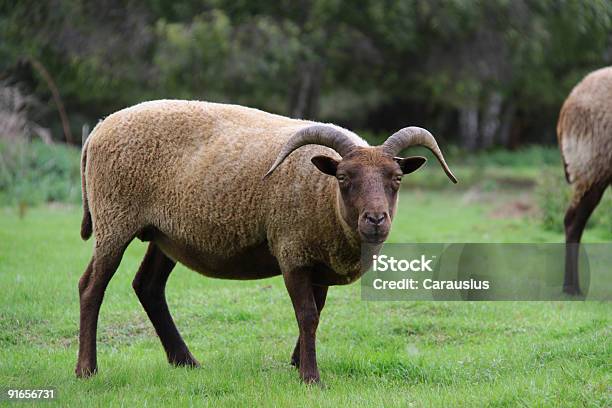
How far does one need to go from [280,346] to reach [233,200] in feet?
5.63

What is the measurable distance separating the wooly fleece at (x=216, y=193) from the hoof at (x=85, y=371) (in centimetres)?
89

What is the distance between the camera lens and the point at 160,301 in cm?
729

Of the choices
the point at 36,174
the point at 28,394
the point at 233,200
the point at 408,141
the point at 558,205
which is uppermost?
the point at 408,141

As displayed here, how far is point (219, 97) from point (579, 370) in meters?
18.8

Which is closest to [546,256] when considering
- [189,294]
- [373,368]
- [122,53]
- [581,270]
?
[581,270]

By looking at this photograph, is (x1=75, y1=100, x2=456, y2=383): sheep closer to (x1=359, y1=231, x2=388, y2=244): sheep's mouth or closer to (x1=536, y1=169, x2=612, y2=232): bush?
(x1=359, y1=231, x2=388, y2=244): sheep's mouth

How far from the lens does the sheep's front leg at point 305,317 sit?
6.25m

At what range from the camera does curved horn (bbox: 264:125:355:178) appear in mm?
6195
